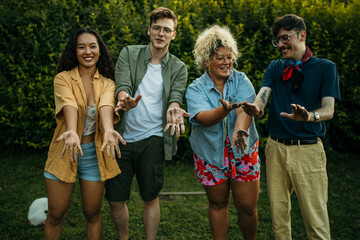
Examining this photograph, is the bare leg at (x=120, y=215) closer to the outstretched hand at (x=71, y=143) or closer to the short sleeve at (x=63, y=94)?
the outstretched hand at (x=71, y=143)

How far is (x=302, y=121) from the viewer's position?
252 centimetres

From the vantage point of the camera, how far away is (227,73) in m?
2.64

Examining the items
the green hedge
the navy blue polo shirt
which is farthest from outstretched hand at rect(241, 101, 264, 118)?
the green hedge

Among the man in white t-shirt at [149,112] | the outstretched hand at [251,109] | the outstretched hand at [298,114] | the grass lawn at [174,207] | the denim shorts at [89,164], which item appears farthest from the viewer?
the grass lawn at [174,207]

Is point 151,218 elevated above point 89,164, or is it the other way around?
point 89,164

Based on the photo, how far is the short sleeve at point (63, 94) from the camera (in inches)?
96.0

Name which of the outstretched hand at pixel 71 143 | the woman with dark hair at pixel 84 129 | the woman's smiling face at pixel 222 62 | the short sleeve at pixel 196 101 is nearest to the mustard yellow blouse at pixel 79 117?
the woman with dark hair at pixel 84 129

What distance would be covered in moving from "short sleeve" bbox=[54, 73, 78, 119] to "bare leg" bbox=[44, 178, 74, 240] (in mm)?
535

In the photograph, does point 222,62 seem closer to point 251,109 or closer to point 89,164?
point 251,109

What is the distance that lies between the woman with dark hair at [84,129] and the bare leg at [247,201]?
1.01 metres

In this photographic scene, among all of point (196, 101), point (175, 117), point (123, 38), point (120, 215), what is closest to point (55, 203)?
point (120, 215)

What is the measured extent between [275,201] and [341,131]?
3.74 meters

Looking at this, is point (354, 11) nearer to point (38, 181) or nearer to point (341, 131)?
point (341, 131)

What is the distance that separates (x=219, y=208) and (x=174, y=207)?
1.49 m
